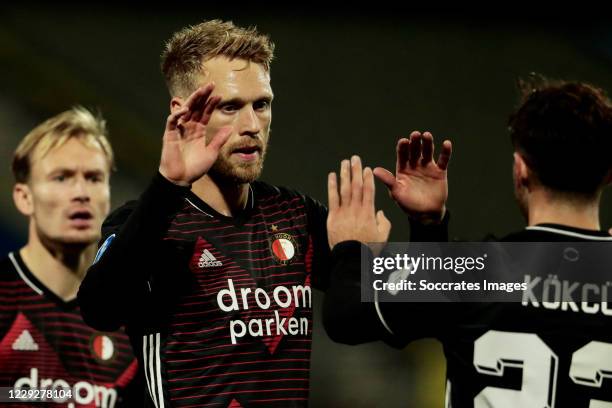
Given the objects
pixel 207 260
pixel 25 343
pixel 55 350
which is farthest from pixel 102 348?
pixel 207 260

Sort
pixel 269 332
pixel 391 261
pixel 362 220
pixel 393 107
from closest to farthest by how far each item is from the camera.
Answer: pixel 362 220
pixel 391 261
pixel 269 332
pixel 393 107

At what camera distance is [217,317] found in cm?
229

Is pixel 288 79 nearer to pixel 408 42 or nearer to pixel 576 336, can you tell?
pixel 408 42

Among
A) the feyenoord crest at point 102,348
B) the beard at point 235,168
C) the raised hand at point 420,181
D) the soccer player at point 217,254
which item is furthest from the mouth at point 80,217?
the raised hand at point 420,181

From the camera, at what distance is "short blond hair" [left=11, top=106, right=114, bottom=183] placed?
340cm

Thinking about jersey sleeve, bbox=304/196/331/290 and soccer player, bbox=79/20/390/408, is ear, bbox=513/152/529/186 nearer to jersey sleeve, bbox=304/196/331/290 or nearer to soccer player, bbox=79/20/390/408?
soccer player, bbox=79/20/390/408

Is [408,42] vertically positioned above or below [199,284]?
above

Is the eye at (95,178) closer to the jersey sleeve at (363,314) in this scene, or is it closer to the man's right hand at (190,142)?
the man's right hand at (190,142)

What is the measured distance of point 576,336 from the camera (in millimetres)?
2023

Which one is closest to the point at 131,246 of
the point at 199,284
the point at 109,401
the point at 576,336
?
the point at 199,284

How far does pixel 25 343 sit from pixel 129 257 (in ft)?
4.41

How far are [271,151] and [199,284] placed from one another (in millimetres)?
2810

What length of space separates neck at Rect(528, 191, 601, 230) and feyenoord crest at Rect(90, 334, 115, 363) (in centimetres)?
183

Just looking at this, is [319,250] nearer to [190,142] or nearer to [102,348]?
[190,142]
